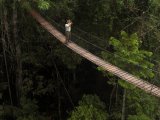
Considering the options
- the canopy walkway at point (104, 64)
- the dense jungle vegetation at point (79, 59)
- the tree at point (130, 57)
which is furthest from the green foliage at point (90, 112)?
the canopy walkway at point (104, 64)

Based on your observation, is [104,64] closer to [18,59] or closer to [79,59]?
[79,59]

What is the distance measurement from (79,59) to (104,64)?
2785 millimetres

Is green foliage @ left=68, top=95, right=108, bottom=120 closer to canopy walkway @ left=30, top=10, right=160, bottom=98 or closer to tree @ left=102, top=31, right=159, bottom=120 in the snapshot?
tree @ left=102, top=31, right=159, bottom=120

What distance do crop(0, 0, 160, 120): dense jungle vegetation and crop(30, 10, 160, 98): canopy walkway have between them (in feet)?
0.76

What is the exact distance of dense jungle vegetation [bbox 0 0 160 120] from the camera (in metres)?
8.55

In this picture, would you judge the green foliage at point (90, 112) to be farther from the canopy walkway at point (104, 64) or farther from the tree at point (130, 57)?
the canopy walkway at point (104, 64)

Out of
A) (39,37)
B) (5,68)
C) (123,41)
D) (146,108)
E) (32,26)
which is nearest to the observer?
(123,41)

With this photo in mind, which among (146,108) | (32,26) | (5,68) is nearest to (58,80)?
(5,68)

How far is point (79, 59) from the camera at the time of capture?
33.2ft

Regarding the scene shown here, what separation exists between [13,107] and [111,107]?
9.87 ft

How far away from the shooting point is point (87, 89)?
12.1 metres

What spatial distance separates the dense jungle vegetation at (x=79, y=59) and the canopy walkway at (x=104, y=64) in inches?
9.1

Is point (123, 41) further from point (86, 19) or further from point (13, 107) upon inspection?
→ point (13, 107)

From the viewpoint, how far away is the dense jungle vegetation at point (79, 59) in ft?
28.0
